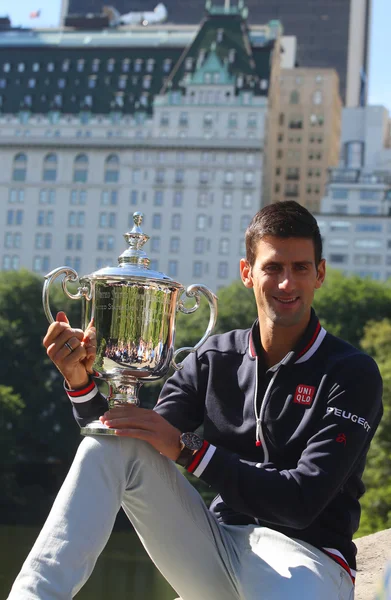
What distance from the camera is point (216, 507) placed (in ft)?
15.2

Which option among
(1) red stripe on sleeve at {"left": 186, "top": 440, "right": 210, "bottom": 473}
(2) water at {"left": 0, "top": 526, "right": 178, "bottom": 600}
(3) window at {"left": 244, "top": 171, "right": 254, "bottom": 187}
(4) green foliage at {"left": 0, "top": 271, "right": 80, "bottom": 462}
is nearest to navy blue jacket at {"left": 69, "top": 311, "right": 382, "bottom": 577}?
(1) red stripe on sleeve at {"left": 186, "top": 440, "right": 210, "bottom": 473}

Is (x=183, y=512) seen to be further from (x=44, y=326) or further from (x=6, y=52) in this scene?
(x=6, y=52)

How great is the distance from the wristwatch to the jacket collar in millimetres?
456

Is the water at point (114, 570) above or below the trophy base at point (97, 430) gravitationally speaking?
below

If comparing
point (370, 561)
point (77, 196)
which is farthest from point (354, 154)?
point (370, 561)

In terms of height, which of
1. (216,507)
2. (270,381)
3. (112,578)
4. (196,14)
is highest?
(196,14)

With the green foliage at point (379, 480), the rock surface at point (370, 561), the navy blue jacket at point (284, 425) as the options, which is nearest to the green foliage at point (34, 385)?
the green foliage at point (379, 480)

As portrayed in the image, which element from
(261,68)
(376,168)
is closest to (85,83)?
(261,68)

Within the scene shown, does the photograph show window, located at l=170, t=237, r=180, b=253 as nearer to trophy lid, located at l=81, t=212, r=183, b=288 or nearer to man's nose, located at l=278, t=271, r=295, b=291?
trophy lid, located at l=81, t=212, r=183, b=288

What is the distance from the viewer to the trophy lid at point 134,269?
4594 mm

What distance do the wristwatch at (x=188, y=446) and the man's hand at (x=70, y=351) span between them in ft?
1.75

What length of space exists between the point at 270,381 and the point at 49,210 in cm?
8906

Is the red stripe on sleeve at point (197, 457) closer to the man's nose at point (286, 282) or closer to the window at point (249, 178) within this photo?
the man's nose at point (286, 282)

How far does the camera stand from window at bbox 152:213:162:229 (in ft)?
295
